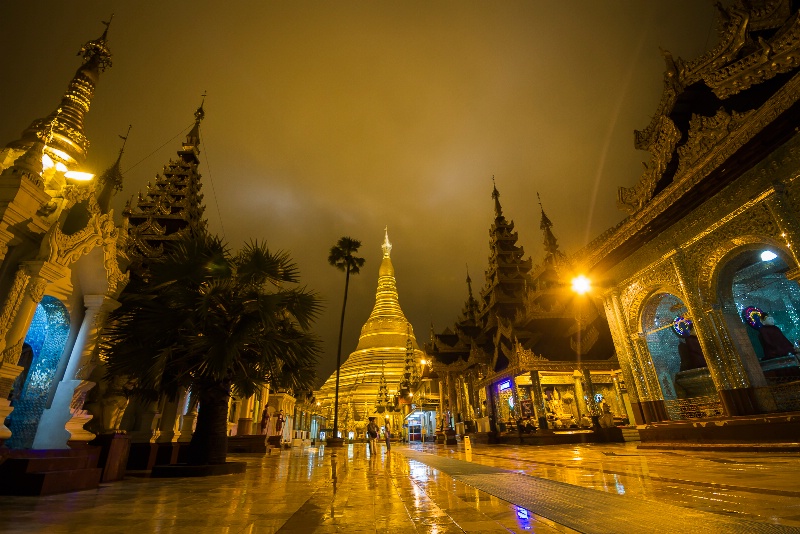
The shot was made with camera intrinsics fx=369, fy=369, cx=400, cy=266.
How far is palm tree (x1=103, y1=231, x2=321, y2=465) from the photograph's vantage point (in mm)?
7199

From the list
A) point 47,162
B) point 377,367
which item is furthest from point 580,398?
point 377,367

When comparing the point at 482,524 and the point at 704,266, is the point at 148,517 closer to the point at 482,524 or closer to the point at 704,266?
the point at 482,524

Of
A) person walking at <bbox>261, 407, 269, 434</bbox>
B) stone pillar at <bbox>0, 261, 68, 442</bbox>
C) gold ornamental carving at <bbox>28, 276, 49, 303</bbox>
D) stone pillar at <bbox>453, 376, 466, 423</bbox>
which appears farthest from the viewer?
stone pillar at <bbox>453, 376, 466, 423</bbox>

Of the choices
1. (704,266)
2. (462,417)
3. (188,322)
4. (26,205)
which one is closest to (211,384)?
(188,322)

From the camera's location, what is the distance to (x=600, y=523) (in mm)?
2646

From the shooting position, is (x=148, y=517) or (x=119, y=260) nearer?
(x=148, y=517)

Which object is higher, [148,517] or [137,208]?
[137,208]

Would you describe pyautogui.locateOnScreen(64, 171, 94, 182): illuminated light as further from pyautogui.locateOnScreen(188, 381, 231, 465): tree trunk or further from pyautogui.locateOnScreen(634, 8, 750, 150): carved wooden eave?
pyautogui.locateOnScreen(634, 8, 750, 150): carved wooden eave

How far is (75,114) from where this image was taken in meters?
12.5

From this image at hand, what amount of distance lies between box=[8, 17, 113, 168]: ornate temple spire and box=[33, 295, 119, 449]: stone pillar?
8.44 meters

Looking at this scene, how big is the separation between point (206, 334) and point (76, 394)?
216cm

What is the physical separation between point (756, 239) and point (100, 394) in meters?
13.8

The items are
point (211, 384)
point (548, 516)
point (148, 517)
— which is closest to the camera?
point (548, 516)

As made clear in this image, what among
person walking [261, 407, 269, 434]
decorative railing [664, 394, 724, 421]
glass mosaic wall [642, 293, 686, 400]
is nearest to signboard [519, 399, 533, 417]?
glass mosaic wall [642, 293, 686, 400]
